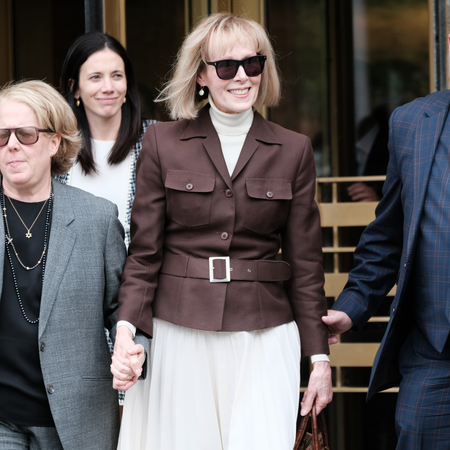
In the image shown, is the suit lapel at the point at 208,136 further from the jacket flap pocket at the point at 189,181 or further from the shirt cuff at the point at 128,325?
the shirt cuff at the point at 128,325

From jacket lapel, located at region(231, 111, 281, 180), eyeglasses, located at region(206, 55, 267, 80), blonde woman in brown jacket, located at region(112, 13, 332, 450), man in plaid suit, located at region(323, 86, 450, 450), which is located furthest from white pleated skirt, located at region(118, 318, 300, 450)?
eyeglasses, located at region(206, 55, 267, 80)

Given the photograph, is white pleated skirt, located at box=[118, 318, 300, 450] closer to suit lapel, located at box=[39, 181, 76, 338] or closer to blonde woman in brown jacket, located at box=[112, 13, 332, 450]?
blonde woman in brown jacket, located at box=[112, 13, 332, 450]

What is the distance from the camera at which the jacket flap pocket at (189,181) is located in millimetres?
2426

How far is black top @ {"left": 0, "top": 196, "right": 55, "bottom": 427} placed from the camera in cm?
226

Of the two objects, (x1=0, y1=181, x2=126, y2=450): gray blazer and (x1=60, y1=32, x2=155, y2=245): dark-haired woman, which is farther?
(x1=60, y1=32, x2=155, y2=245): dark-haired woman

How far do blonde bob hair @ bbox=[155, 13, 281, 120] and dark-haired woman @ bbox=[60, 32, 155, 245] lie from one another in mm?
693

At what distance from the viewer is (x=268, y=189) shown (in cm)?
245

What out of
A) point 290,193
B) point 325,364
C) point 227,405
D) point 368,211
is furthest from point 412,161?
point 368,211

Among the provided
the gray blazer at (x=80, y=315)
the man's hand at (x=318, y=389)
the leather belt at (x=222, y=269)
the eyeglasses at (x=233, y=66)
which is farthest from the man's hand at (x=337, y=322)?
the eyeglasses at (x=233, y=66)

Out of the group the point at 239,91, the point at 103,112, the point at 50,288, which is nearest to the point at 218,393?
the point at 50,288

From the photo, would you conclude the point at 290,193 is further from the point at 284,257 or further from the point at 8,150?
the point at 8,150

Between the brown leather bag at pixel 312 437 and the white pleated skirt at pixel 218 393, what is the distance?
8 centimetres

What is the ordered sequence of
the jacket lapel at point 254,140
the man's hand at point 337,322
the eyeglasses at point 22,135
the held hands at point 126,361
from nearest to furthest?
the held hands at point 126,361, the eyeglasses at point 22,135, the jacket lapel at point 254,140, the man's hand at point 337,322

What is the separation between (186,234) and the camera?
8.08 ft
